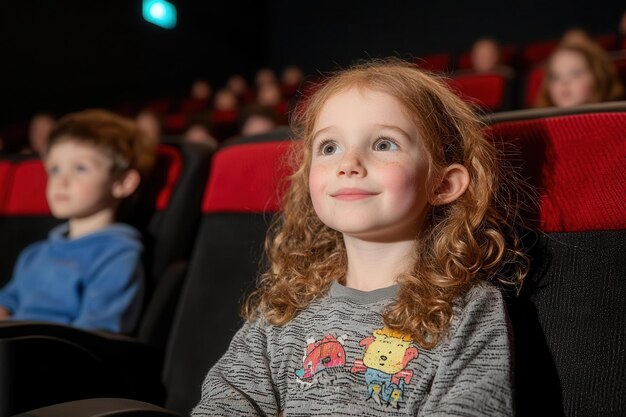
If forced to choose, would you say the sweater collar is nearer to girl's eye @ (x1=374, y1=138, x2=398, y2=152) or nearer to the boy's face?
girl's eye @ (x1=374, y1=138, x2=398, y2=152)

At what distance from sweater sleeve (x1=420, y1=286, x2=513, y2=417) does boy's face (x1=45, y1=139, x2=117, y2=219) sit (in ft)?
2.54

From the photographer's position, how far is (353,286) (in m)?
0.77

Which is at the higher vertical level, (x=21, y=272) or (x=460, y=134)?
(x=460, y=134)

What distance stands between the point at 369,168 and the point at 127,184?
66cm

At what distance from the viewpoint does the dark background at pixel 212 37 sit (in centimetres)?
473

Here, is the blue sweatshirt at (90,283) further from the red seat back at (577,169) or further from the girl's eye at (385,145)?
the red seat back at (577,169)

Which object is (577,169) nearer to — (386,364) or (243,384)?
(386,364)

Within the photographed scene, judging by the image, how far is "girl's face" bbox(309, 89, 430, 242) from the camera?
2.18 feet

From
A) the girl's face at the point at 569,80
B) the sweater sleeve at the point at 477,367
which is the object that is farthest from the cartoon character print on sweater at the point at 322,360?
the girl's face at the point at 569,80

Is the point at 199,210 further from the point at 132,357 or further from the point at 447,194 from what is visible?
the point at 447,194

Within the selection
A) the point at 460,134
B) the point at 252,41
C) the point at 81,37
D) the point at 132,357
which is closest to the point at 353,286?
the point at 460,134

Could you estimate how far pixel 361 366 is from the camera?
0.66 meters

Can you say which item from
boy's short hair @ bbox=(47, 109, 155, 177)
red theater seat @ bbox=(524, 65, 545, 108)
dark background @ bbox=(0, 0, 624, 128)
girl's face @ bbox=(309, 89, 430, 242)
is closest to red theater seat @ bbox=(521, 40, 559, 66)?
dark background @ bbox=(0, 0, 624, 128)

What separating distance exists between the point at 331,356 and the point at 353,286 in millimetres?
107
